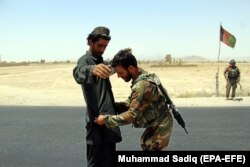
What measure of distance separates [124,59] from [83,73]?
1.27 ft

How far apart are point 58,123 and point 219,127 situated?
169 inches

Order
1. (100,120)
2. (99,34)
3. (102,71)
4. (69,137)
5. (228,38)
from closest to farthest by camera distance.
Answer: (102,71) < (100,120) < (99,34) < (69,137) < (228,38)

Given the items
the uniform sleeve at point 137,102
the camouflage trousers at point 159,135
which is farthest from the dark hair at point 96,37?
the camouflage trousers at point 159,135

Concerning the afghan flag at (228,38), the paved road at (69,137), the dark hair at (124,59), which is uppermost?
the afghan flag at (228,38)

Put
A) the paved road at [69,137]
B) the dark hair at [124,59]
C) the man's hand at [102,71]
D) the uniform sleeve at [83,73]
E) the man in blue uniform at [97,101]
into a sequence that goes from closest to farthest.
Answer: the man's hand at [102,71], the dark hair at [124,59], the uniform sleeve at [83,73], the man in blue uniform at [97,101], the paved road at [69,137]

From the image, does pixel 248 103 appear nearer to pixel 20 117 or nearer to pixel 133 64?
pixel 20 117

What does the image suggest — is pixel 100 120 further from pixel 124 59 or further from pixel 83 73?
pixel 124 59

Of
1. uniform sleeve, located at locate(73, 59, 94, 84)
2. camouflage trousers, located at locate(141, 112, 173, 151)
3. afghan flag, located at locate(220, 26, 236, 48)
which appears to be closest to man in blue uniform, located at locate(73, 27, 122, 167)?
uniform sleeve, located at locate(73, 59, 94, 84)

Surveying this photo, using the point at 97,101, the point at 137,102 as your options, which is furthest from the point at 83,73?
the point at 137,102

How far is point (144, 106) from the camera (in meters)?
3.61

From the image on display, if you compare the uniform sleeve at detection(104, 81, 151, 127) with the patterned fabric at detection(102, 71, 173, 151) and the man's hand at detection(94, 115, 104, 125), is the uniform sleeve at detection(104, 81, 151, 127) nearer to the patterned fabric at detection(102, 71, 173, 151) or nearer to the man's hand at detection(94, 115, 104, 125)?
the patterned fabric at detection(102, 71, 173, 151)

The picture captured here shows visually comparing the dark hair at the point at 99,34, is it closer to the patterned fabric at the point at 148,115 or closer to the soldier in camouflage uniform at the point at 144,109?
the soldier in camouflage uniform at the point at 144,109

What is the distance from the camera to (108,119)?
3.77 meters

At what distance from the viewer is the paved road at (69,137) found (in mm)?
7988
